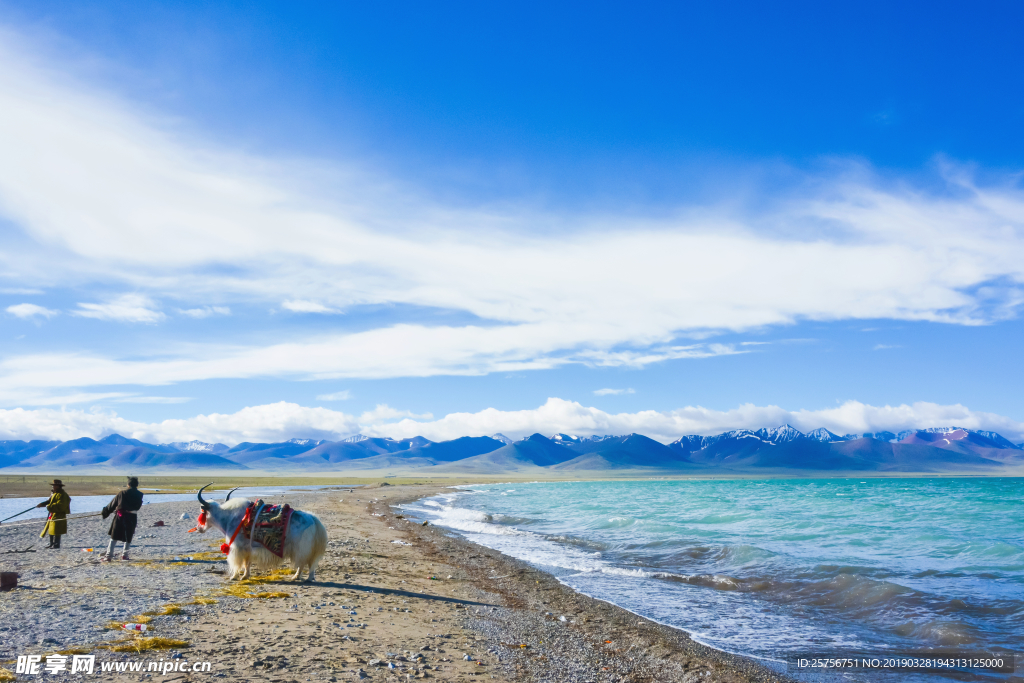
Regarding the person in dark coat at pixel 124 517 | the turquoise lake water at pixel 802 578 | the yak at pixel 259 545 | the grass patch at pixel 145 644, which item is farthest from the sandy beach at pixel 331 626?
the turquoise lake water at pixel 802 578

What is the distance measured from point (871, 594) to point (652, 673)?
30.0 feet

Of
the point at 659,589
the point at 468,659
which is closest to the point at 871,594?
the point at 659,589

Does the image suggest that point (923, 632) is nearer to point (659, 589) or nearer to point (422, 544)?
point (659, 589)

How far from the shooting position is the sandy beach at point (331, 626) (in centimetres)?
755

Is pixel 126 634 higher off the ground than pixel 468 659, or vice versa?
pixel 126 634

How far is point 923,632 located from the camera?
11.6 metres

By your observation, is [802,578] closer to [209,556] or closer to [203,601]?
[203,601]

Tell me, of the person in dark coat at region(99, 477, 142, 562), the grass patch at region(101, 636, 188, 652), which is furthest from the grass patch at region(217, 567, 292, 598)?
the person in dark coat at region(99, 477, 142, 562)

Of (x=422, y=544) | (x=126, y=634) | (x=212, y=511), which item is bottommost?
(x=422, y=544)

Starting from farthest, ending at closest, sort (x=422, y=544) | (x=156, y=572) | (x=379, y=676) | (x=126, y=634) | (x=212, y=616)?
(x=422, y=544), (x=156, y=572), (x=212, y=616), (x=126, y=634), (x=379, y=676)

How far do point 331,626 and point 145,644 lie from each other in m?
2.65

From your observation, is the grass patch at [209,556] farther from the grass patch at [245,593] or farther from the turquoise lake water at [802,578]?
the turquoise lake water at [802,578]

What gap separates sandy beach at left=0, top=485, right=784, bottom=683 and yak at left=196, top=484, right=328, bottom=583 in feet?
1.52

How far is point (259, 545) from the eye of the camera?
12.6 metres
